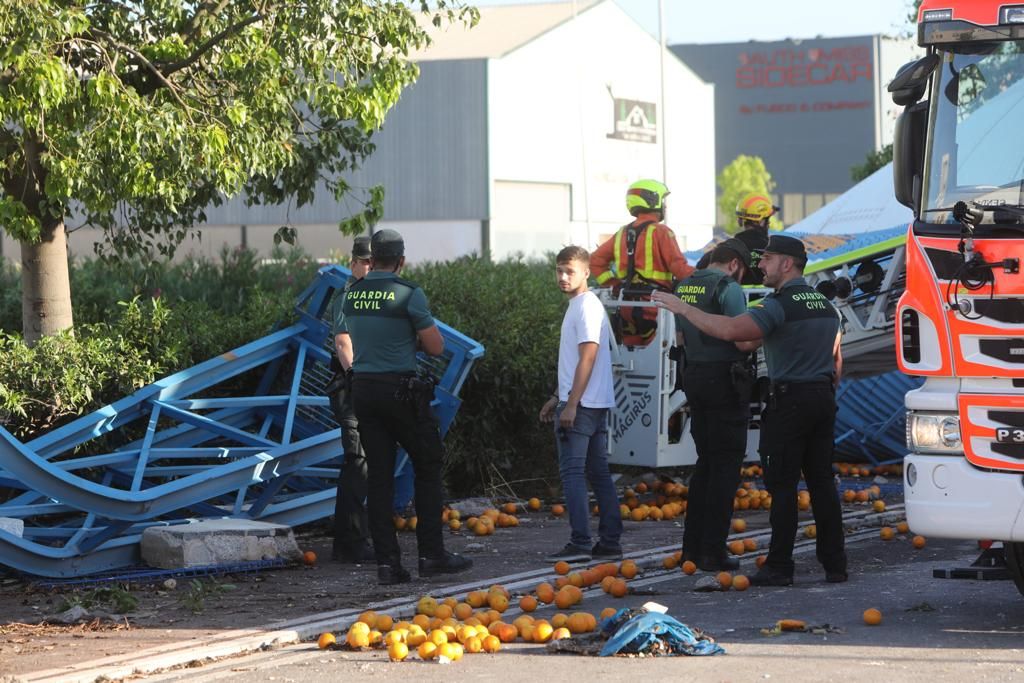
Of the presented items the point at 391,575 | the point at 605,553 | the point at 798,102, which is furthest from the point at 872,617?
the point at 798,102

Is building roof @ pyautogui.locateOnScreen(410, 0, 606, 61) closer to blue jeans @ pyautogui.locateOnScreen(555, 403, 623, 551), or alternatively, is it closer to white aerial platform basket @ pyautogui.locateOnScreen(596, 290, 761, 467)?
white aerial platform basket @ pyautogui.locateOnScreen(596, 290, 761, 467)

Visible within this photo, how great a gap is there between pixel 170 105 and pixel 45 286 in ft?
6.34

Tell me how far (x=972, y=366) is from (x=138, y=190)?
5.30m

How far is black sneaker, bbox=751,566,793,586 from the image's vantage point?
8.55 metres

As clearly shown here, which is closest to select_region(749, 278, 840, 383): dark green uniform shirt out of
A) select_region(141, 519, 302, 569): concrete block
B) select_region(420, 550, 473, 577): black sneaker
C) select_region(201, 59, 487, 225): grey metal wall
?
select_region(420, 550, 473, 577): black sneaker

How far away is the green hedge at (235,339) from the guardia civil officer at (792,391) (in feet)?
13.3

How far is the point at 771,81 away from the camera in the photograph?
3319 inches

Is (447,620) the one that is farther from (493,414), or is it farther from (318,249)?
(318,249)

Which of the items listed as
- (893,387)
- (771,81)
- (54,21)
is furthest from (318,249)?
(54,21)

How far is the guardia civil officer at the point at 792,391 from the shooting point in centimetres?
848

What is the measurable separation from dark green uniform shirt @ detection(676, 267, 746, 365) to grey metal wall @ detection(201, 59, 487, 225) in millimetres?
41610

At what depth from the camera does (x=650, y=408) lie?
36.9ft

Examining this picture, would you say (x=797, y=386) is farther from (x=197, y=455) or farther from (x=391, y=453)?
(x=197, y=455)

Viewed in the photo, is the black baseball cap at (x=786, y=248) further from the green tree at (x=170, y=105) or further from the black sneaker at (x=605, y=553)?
the green tree at (x=170, y=105)
